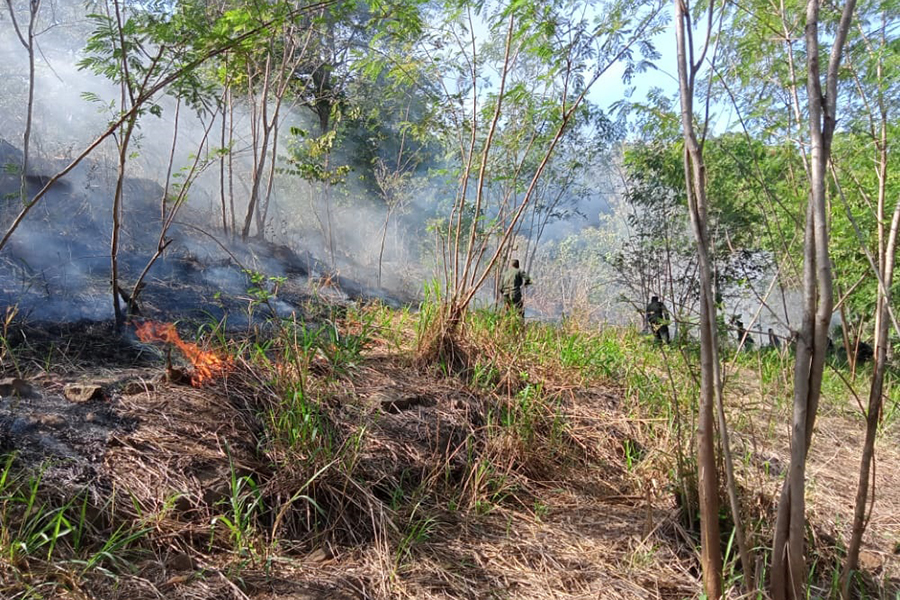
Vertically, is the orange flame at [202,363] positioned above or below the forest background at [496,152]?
below

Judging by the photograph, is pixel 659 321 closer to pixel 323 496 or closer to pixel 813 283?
pixel 813 283

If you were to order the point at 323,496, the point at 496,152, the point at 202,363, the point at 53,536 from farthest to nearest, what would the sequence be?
the point at 496,152 → the point at 202,363 → the point at 323,496 → the point at 53,536

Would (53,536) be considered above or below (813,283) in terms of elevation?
below

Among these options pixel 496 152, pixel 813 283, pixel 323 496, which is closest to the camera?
pixel 813 283

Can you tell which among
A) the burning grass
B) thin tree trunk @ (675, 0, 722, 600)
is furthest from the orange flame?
thin tree trunk @ (675, 0, 722, 600)

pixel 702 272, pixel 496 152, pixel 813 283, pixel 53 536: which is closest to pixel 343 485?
pixel 53 536

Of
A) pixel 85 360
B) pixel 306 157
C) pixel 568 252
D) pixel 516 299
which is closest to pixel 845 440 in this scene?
pixel 516 299

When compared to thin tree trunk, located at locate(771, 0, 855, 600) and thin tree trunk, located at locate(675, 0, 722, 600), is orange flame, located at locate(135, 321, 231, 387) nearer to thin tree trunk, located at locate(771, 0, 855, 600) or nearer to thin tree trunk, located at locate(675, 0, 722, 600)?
thin tree trunk, located at locate(675, 0, 722, 600)

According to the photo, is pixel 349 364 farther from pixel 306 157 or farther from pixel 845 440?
Result: pixel 306 157

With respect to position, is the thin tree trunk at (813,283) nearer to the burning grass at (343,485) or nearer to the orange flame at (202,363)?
the burning grass at (343,485)

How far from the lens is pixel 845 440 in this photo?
343cm

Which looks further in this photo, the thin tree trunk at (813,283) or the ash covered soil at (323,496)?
the ash covered soil at (323,496)

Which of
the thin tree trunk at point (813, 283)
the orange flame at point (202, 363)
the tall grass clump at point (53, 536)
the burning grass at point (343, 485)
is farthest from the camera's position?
the orange flame at point (202, 363)

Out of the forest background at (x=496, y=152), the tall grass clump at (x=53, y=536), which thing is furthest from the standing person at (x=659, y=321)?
the tall grass clump at (x=53, y=536)
